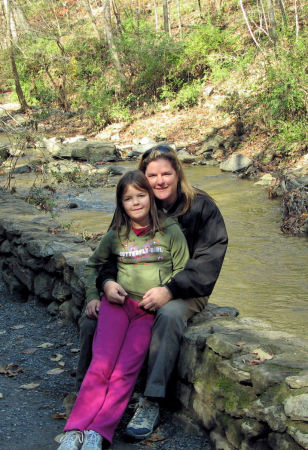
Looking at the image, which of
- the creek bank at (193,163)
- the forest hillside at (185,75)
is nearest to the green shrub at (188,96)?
the forest hillside at (185,75)

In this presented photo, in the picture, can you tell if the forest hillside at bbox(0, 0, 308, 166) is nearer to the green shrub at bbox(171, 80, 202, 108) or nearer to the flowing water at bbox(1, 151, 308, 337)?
the green shrub at bbox(171, 80, 202, 108)

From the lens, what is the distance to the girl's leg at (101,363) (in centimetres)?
265

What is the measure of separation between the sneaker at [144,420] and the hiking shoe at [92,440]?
0.20 meters

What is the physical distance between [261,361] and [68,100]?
78.4ft

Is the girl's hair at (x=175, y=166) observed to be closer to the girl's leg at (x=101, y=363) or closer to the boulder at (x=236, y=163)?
the girl's leg at (x=101, y=363)

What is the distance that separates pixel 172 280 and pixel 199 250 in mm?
271

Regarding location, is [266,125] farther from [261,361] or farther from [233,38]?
[261,361]

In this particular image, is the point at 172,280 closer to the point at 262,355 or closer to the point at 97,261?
the point at 97,261

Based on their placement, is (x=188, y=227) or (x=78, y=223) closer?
(x=188, y=227)

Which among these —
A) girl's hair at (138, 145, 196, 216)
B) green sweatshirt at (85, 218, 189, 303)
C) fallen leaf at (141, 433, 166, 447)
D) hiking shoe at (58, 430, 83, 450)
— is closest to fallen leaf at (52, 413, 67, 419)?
hiking shoe at (58, 430, 83, 450)

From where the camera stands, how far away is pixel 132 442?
8.92 ft

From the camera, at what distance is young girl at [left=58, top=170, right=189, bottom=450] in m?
2.66

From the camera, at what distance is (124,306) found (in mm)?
3082

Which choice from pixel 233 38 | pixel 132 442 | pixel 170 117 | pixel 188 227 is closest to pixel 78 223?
pixel 188 227
